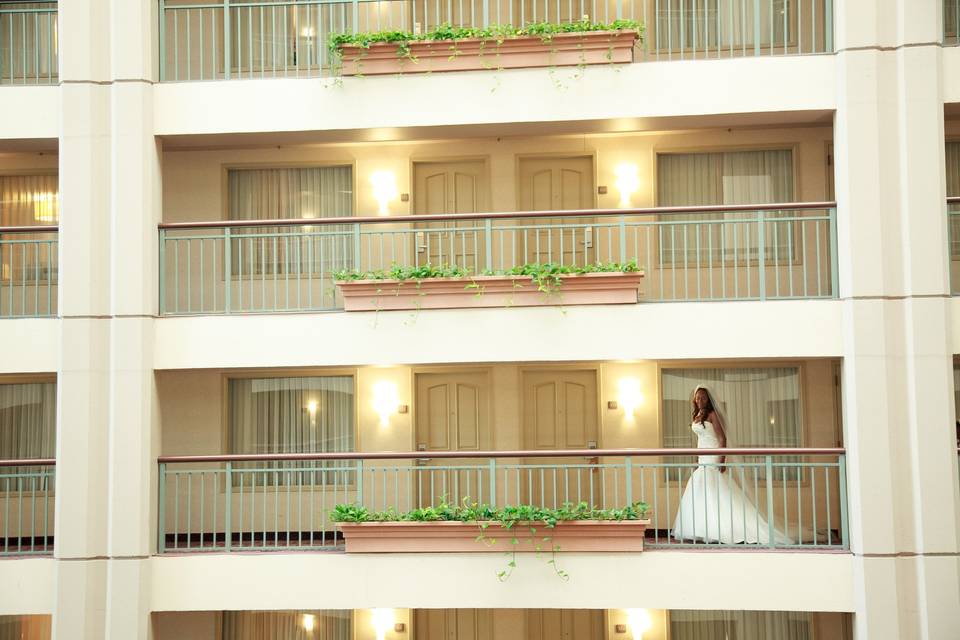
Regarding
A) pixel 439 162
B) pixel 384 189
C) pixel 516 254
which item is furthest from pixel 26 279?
pixel 516 254

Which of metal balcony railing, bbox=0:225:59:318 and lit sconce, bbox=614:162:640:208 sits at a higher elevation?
lit sconce, bbox=614:162:640:208

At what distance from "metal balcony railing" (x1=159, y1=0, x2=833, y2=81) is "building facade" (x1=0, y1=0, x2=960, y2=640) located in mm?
59

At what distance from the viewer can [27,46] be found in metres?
14.3

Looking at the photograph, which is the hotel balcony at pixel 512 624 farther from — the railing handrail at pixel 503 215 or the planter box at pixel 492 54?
the planter box at pixel 492 54

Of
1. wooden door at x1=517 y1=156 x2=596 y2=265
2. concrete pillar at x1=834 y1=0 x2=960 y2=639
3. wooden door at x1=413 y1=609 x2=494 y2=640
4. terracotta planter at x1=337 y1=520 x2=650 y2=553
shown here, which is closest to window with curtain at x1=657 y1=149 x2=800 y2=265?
wooden door at x1=517 y1=156 x2=596 y2=265

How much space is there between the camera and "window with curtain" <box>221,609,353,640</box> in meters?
13.8

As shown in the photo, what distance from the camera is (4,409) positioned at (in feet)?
46.4

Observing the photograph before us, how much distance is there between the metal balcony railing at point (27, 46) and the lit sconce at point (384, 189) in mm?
4557

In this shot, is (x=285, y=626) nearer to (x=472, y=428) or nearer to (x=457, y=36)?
(x=472, y=428)

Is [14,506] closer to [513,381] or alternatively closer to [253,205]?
[253,205]

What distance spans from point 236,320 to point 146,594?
10.4 feet

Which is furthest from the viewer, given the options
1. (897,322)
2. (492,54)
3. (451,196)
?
(451,196)

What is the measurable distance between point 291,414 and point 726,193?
6.47 metres

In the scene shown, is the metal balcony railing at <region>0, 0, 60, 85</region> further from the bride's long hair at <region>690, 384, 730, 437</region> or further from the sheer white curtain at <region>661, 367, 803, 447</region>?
the bride's long hair at <region>690, 384, 730, 437</region>
